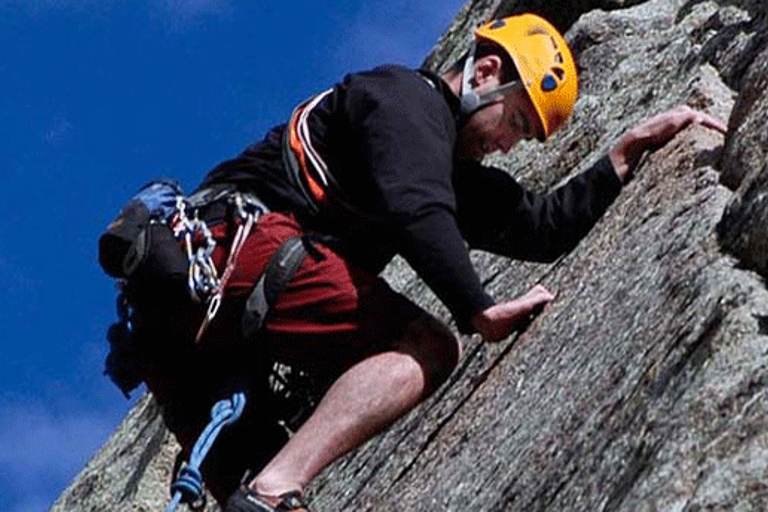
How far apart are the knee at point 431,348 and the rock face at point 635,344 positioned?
360mm

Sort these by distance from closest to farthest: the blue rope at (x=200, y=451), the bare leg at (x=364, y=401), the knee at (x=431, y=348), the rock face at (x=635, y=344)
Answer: the rock face at (x=635, y=344), the bare leg at (x=364, y=401), the blue rope at (x=200, y=451), the knee at (x=431, y=348)

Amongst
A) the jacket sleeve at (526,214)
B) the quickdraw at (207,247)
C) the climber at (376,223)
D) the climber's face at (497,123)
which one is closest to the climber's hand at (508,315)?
the climber at (376,223)

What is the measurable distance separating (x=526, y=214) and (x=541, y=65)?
0.92 metres

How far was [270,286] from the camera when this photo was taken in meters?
9.16

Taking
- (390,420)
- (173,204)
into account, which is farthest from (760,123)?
(173,204)

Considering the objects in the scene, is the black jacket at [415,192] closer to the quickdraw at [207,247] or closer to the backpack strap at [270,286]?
the quickdraw at [207,247]

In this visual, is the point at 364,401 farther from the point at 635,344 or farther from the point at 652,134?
the point at 652,134

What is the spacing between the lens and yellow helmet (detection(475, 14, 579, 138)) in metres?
10.0

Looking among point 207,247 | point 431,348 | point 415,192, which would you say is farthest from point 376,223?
point 207,247

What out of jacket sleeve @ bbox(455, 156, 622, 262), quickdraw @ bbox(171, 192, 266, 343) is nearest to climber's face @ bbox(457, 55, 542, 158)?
jacket sleeve @ bbox(455, 156, 622, 262)

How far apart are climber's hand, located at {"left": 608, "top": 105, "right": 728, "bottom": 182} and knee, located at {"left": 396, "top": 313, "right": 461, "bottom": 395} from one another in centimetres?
192

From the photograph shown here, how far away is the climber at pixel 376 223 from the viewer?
883 cm

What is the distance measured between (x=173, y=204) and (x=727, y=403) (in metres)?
3.61

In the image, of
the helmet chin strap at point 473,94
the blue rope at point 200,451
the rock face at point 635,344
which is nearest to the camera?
the rock face at point 635,344
